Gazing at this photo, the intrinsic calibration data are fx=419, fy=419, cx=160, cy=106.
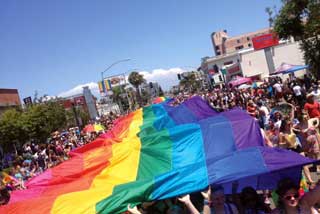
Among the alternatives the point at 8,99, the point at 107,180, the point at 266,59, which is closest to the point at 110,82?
the point at 266,59

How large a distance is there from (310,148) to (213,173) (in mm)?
3123

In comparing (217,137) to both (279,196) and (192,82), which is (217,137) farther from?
(192,82)

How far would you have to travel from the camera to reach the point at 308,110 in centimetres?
950

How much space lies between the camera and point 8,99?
45531mm

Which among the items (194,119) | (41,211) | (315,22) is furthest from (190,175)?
(315,22)

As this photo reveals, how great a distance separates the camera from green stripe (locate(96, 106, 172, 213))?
514 cm

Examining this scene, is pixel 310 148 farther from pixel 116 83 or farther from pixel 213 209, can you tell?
pixel 116 83

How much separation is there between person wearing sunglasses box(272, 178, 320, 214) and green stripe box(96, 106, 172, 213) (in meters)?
1.65

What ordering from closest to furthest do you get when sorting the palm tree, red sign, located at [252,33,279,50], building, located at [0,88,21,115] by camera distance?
building, located at [0,88,21,115] < red sign, located at [252,33,279,50] < the palm tree

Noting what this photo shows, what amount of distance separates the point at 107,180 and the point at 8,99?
4193cm

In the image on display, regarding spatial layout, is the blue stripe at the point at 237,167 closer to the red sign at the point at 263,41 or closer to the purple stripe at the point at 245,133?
the purple stripe at the point at 245,133

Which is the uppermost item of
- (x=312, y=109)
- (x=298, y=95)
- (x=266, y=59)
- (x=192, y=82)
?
(x=266, y=59)

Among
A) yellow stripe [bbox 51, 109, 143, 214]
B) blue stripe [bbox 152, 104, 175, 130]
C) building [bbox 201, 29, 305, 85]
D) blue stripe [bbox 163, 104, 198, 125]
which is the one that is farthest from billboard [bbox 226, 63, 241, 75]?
yellow stripe [bbox 51, 109, 143, 214]

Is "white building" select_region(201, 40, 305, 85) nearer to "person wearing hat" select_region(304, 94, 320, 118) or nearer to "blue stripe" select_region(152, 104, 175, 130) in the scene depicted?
"blue stripe" select_region(152, 104, 175, 130)
